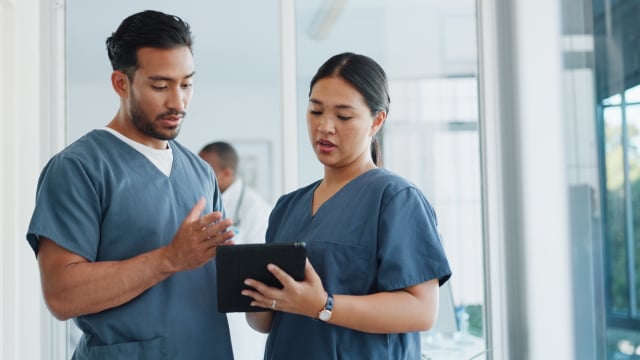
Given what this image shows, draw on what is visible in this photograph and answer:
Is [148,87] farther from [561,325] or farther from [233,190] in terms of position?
[233,190]

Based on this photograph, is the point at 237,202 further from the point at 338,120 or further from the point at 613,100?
the point at 338,120

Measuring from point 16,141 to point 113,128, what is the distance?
3.12 ft

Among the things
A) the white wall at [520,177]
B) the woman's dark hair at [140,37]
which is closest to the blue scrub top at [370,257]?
the woman's dark hair at [140,37]

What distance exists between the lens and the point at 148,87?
1.54 metres

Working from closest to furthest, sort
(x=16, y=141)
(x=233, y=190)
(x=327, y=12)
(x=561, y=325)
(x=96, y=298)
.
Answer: (x=96, y=298), (x=16, y=141), (x=561, y=325), (x=327, y=12), (x=233, y=190)

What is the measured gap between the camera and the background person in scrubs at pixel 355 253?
4.44 ft

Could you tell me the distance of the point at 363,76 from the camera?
4.90 ft

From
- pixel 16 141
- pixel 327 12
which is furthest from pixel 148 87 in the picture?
pixel 327 12

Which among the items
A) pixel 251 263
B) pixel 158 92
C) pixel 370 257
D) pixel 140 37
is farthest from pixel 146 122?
pixel 370 257

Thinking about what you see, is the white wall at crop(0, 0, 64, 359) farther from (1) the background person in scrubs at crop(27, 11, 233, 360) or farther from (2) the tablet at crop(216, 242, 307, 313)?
(2) the tablet at crop(216, 242, 307, 313)

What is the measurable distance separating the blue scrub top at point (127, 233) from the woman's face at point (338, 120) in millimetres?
340

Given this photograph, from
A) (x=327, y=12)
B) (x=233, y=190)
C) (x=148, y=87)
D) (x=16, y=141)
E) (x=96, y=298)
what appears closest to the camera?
(x=96, y=298)

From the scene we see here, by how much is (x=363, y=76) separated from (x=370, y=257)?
1.19 ft

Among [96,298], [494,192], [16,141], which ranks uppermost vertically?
[16,141]
